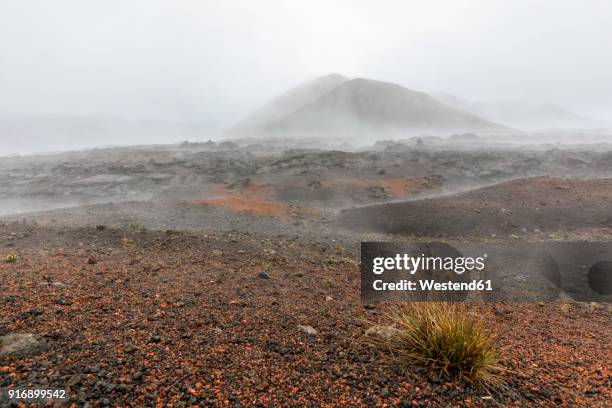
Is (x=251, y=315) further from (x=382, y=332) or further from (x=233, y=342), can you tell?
(x=382, y=332)

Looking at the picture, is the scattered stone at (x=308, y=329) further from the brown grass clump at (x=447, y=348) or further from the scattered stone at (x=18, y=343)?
the scattered stone at (x=18, y=343)

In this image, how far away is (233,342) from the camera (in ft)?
11.9

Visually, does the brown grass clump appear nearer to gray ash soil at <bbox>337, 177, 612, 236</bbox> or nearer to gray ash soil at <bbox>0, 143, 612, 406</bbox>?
gray ash soil at <bbox>0, 143, 612, 406</bbox>

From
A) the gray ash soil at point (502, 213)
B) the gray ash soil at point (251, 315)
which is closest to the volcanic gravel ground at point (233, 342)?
the gray ash soil at point (251, 315)

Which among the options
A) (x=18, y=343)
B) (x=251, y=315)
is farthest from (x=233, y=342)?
(x=18, y=343)

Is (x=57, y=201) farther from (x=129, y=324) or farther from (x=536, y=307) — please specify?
(x=536, y=307)

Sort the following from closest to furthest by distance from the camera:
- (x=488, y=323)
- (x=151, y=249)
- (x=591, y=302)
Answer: (x=488, y=323) → (x=591, y=302) → (x=151, y=249)

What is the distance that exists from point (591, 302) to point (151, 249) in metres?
9.41

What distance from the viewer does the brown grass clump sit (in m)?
3.05

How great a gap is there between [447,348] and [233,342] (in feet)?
7.22

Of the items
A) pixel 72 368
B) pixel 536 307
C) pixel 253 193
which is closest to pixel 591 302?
pixel 536 307

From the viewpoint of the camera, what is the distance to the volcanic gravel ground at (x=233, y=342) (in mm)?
2797

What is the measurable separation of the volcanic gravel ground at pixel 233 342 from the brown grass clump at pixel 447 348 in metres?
0.15

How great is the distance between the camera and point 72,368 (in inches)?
114
